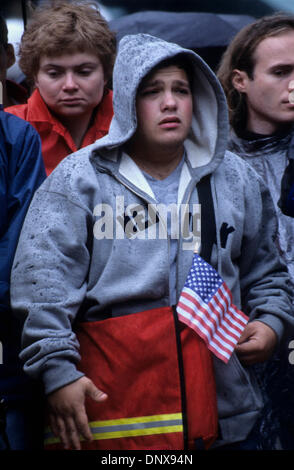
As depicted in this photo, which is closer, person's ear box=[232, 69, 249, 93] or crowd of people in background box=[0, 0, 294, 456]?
crowd of people in background box=[0, 0, 294, 456]

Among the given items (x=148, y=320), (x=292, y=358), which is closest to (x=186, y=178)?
(x=148, y=320)

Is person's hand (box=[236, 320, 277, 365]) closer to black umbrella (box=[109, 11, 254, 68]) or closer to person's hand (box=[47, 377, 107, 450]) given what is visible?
person's hand (box=[47, 377, 107, 450])

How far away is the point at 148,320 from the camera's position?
2.05m

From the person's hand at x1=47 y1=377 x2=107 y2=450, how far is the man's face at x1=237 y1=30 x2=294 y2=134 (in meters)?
1.71

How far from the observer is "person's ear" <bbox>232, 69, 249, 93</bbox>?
10.5 feet

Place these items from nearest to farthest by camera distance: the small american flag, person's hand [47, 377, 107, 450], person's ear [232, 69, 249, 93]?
person's hand [47, 377, 107, 450], the small american flag, person's ear [232, 69, 249, 93]

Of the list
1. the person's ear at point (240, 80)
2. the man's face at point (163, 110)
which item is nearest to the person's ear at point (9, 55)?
the man's face at point (163, 110)

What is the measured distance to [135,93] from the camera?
224 cm

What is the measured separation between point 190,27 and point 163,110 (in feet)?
11.5

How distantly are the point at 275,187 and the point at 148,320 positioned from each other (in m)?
1.19

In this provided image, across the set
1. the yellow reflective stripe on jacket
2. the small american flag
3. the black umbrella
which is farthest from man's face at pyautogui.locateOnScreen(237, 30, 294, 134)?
the black umbrella

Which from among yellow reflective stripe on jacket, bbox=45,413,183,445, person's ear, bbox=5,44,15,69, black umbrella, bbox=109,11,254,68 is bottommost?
yellow reflective stripe on jacket, bbox=45,413,183,445

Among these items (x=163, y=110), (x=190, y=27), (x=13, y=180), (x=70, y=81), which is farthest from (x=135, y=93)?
(x=190, y=27)

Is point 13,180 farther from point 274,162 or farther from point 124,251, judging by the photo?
point 274,162
